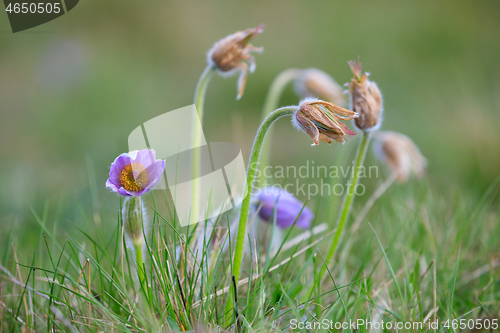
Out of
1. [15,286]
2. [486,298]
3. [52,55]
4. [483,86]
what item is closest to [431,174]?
[483,86]

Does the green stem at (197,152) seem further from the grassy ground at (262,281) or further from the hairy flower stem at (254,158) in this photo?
the hairy flower stem at (254,158)

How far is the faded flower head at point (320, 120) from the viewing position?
1.06 m

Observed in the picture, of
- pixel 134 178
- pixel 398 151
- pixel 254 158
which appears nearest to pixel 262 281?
pixel 254 158

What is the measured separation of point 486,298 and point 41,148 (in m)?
3.51

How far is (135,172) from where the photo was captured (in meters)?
1.13

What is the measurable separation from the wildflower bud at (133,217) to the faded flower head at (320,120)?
21.0 inches

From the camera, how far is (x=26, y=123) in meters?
3.90

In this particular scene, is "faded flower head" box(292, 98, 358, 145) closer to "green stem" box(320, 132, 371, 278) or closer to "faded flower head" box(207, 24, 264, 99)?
"green stem" box(320, 132, 371, 278)

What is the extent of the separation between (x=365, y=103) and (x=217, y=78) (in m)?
3.76

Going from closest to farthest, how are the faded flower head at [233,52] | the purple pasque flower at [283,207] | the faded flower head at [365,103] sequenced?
the faded flower head at [365,103]
the faded flower head at [233,52]
the purple pasque flower at [283,207]

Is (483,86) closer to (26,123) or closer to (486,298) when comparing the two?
(486,298)

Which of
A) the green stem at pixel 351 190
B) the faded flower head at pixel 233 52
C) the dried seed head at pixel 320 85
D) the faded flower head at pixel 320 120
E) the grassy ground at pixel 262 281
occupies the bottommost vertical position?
the grassy ground at pixel 262 281

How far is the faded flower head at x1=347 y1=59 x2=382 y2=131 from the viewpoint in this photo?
133 cm

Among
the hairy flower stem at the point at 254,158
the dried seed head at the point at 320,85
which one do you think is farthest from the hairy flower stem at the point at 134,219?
the dried seed head at the point at 320,85
